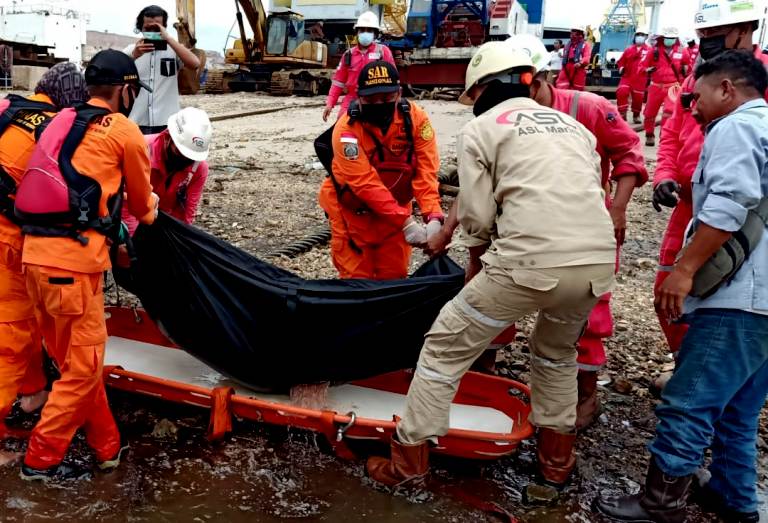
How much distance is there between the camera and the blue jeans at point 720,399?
224cm

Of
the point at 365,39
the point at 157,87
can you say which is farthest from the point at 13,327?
the point at 365,39

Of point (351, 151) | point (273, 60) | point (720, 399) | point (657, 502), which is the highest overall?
point (273, 60)

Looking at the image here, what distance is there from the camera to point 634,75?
1173 cm

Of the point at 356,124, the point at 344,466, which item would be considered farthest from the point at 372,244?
the point at 344,466

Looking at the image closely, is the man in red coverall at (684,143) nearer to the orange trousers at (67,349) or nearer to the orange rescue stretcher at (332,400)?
the orange rescue stretcher at (332,400)

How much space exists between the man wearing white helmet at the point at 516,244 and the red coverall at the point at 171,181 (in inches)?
66.2

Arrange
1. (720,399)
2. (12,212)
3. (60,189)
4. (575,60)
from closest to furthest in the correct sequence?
(720,399), (60,189), (12,212), (575,60)

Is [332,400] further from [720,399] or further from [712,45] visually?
[712,45]

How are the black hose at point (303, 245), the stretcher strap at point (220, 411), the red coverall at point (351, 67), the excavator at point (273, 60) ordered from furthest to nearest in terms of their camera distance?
the excavator at point (273, 60) → the red coverall at point (351, 67) → the black hose at point (303, 245) → the stretcher strap at point (220, 411)

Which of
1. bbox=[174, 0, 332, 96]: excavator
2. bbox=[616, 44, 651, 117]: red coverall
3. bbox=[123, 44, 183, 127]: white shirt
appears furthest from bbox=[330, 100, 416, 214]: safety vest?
bbox=[174, 0, 332, 96]: excavator

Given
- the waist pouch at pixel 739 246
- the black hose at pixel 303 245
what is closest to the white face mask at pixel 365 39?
the black hose at pixel 303 245

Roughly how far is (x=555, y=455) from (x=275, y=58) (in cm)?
1981

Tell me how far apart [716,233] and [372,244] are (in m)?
2.00

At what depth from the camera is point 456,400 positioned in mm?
3199
